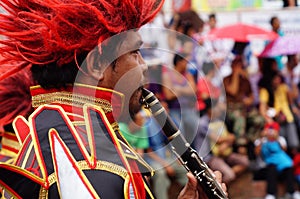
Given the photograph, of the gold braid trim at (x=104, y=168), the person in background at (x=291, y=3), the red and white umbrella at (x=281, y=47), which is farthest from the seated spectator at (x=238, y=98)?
the gold braid trim at (x=104, y=168)

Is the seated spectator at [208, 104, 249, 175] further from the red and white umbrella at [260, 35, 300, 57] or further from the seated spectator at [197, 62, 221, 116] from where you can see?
the red and white umbrella at [260, 35, 300, 57]

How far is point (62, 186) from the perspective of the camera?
8.92 feet

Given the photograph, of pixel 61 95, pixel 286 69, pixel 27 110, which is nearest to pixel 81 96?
pixel 61 95

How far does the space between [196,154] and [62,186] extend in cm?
60

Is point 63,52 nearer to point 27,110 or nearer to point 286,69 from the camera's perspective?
point 27,110

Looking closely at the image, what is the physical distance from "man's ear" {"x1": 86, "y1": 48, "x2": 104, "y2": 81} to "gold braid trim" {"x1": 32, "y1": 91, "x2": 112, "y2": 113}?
0.09 meters

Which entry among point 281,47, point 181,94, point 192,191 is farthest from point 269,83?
point 192,191

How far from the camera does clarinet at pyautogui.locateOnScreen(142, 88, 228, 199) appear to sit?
117 inches

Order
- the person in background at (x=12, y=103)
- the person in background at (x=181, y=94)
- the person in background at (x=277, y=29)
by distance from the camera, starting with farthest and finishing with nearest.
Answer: the person in background at (x=277, y=29)
the person in background at (x=181, y=94)
the person in background at (x=12, y=103)

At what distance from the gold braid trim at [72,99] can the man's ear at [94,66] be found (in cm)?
9

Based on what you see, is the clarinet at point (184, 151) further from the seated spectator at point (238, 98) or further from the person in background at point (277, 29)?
the person in background at point (277, 29)

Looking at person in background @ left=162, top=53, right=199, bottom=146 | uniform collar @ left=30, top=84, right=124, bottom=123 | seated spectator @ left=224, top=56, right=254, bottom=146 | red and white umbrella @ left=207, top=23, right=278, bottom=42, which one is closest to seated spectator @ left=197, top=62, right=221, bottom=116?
person in background @ left=162, top=53, right=199, bottom=146

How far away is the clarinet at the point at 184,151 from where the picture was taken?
9.74 feet

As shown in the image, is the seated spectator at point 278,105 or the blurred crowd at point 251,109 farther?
the seated spectator at point 278,105
